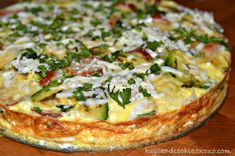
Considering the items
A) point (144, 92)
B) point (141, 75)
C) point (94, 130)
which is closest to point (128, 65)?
point (141, 75)

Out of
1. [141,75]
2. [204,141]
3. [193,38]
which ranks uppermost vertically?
[141,75]

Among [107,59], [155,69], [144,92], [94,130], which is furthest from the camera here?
[107,59]

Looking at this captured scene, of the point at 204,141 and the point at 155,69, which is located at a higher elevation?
the point at 155,69

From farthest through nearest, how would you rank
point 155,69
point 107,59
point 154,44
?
point 154,44 → point 107,59 → point 155,69

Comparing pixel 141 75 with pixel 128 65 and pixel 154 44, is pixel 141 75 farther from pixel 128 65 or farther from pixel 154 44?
pixel 154 44

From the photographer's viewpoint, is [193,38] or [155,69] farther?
[193,38]

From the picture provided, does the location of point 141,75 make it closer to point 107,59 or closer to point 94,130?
point 107,59

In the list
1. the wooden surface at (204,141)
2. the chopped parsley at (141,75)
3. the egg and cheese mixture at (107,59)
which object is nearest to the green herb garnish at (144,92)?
the egg and cheese mixture at (107,59)

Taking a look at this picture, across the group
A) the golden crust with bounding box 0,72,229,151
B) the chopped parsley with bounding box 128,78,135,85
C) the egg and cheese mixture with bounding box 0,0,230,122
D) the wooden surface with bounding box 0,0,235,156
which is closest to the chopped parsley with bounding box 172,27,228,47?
the egg and cheese mixture with bounding box 0,0,230,122

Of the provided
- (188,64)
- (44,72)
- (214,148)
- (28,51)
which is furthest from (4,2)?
(214,148)

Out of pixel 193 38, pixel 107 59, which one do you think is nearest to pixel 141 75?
pixel 107 59
